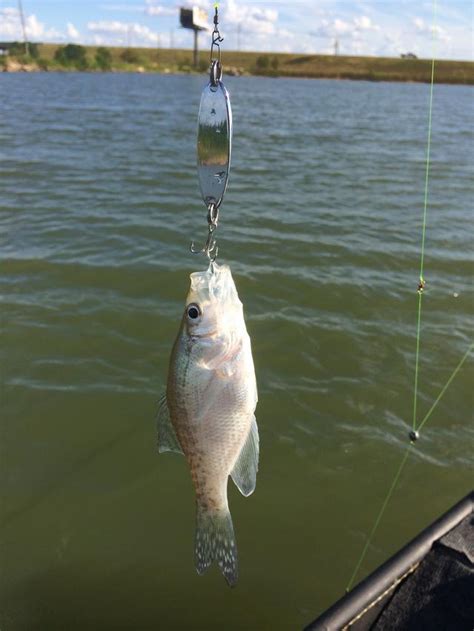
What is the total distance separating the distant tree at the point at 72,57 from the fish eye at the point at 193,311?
94.3 m

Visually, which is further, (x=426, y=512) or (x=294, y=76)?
(x=294, y=76)

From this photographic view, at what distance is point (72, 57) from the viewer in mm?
91375

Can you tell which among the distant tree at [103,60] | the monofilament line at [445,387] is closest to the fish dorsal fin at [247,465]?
the monofilament line at [445,387]

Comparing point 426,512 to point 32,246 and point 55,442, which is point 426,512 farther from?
point 32,246

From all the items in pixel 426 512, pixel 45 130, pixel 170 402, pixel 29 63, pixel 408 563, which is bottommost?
pixel 426 512

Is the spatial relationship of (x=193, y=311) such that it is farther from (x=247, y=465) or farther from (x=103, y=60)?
(x=103, y=60)

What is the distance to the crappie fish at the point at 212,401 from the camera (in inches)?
95.3

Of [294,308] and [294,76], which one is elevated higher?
[294,76]

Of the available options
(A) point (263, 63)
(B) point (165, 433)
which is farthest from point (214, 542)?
(A) point (263, 63)

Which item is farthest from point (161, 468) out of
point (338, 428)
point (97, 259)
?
point (97, 259)

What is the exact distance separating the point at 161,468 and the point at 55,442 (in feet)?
3.70

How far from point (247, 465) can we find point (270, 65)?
365 feet

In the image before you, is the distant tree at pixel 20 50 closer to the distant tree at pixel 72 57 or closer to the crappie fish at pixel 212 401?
the distant tree at pixel 72 57

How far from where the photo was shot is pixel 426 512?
16.9 ft
